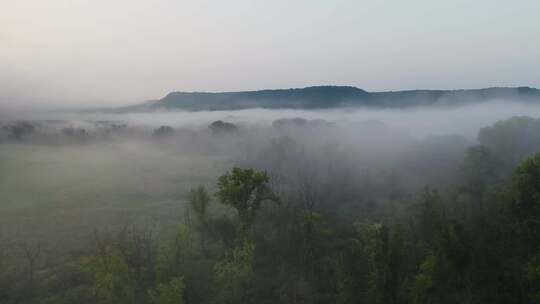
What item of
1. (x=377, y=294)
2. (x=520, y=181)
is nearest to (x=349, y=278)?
(x=377, y=294)

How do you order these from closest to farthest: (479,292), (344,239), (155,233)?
(479,292) < (344,239) < (155,233)

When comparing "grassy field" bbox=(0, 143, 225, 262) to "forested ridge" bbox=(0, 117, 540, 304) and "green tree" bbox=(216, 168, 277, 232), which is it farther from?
"green tree" bbox=(216, 168, 277, 232)

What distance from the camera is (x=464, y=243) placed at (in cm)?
3111

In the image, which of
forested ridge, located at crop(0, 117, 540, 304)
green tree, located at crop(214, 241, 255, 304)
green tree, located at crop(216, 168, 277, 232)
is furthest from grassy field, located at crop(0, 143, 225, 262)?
green tree, located at crop(214, 241, 255, 304)

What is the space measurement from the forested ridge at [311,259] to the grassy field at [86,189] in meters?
5.65

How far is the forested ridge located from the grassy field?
18.5 feet

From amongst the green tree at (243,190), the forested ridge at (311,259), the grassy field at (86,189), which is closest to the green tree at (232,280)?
the forested ridge at (311,259)

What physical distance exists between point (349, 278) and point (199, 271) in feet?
56.9

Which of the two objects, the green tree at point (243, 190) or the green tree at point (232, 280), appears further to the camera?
the green tree at point (243, 190)

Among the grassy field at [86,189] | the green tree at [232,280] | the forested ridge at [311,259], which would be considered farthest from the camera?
the grassy field at [86,189]

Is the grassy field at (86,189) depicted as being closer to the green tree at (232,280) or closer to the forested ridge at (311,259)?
the forested ridge at (311,259)

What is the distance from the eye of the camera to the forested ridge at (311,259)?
95.4 ft

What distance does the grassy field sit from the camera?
185ft

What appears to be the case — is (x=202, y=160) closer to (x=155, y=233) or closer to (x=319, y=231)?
(x=155, y=233)
